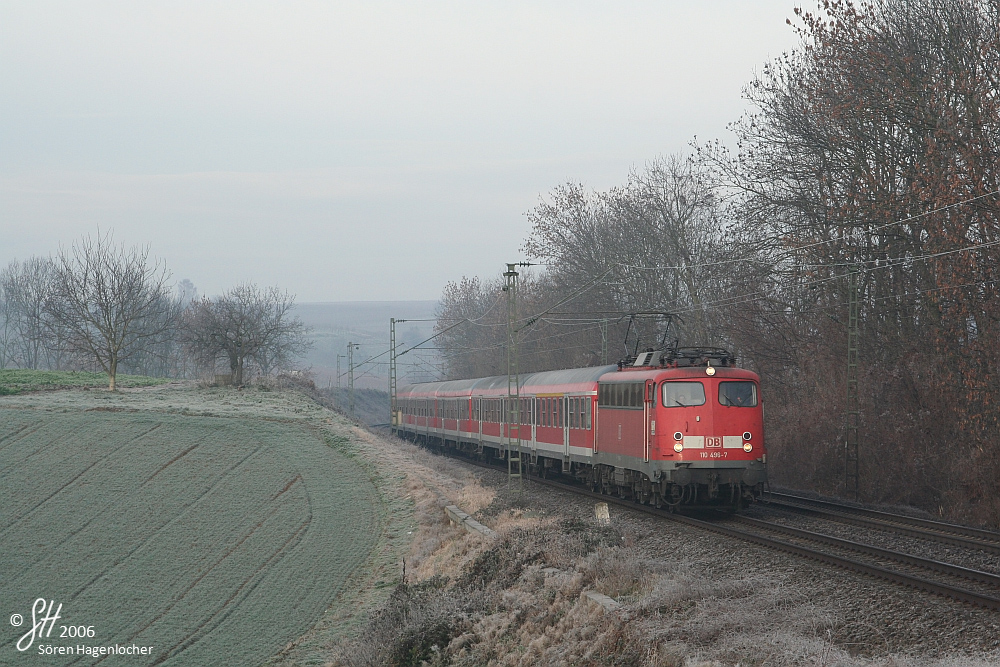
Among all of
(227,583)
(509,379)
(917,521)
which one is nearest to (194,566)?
(227,583)

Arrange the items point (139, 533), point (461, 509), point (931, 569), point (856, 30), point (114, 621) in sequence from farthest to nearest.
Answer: point (856, 30)
point (139, 533)
point (461, 509)
point (114, 621)
point (931, 569)

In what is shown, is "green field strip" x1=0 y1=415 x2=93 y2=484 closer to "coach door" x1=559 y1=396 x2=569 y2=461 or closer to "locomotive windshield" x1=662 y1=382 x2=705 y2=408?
"coach door" x1=559 y1=396 x2=569 y2=461

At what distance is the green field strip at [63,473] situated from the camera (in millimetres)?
25594

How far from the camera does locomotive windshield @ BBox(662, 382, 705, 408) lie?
18828mm

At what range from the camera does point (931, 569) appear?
41.2ft

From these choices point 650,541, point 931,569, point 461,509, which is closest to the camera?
point 931,569

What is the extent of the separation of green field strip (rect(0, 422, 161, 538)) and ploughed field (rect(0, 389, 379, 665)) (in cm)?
6

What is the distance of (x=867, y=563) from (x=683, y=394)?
624cm

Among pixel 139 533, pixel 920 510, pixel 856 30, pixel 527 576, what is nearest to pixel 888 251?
pixel 856 30

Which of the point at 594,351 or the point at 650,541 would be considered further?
the point at 594,351

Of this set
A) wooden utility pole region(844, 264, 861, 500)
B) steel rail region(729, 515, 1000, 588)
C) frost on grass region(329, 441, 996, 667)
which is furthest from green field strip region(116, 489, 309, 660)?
wooden utility pole region(844, 264, 861, 500)

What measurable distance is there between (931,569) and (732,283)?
77.6ft

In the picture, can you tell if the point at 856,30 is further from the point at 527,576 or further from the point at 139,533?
the point at 139,533

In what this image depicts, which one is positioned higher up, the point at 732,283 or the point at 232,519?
the point at 732,283
